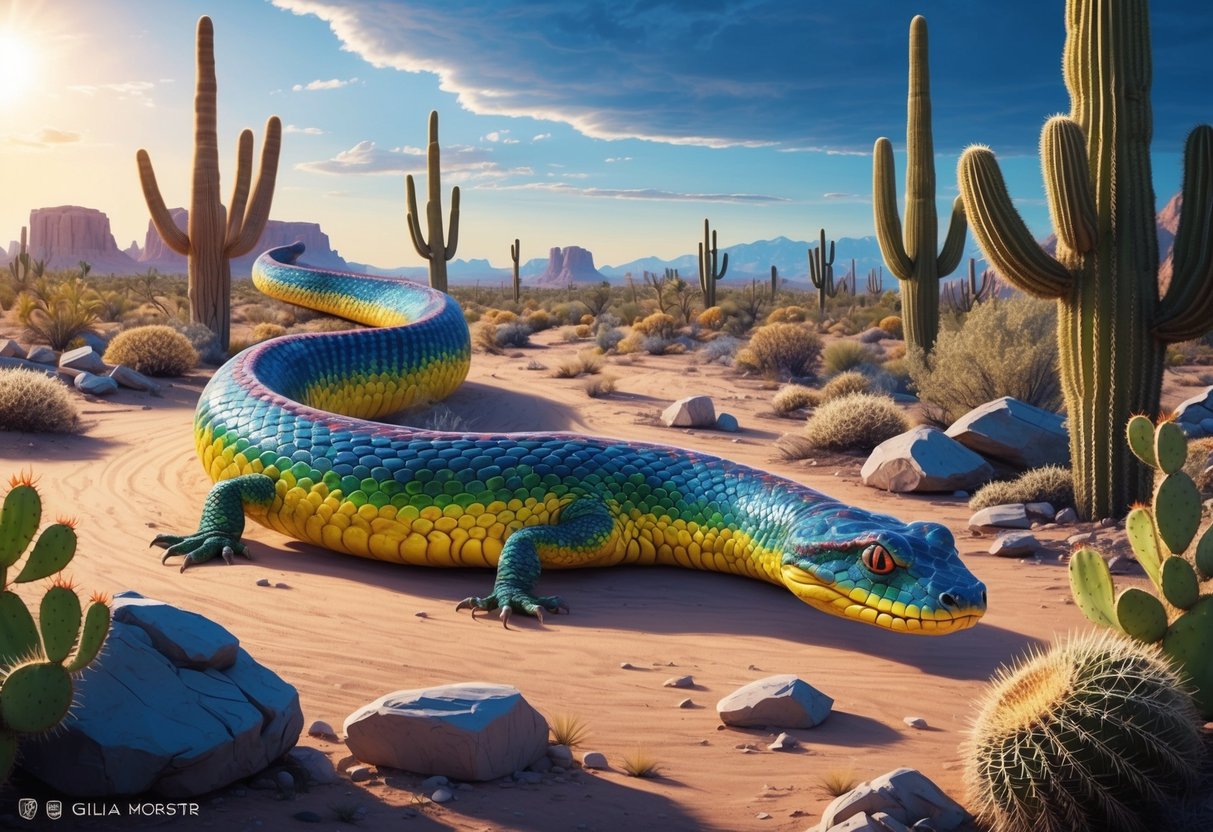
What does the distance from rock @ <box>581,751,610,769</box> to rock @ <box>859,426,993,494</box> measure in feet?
23.7

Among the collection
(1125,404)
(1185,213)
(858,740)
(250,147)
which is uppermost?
(250,147)

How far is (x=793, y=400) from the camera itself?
55.6 ft

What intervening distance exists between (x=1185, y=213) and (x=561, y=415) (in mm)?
8869

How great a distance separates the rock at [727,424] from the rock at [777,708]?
31.5ft

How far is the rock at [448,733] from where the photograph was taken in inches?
176

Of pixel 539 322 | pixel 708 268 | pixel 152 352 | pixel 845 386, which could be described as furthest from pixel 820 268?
pixel 152 352

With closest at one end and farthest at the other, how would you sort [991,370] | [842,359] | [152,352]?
[991,370]
[152,352]
[842,359]

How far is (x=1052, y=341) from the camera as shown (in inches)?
603

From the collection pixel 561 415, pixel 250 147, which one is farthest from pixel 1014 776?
pixel 250 147

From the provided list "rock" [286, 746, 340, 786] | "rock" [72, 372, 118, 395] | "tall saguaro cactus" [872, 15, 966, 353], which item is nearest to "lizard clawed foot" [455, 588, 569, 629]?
"rock" [286, 746, 340, 786]

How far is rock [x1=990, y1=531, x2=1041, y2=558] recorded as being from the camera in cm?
901

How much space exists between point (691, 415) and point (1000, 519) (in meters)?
5.70

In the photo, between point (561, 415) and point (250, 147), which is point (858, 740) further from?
point (250, 147)

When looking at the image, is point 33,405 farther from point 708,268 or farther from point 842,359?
point 708,268
